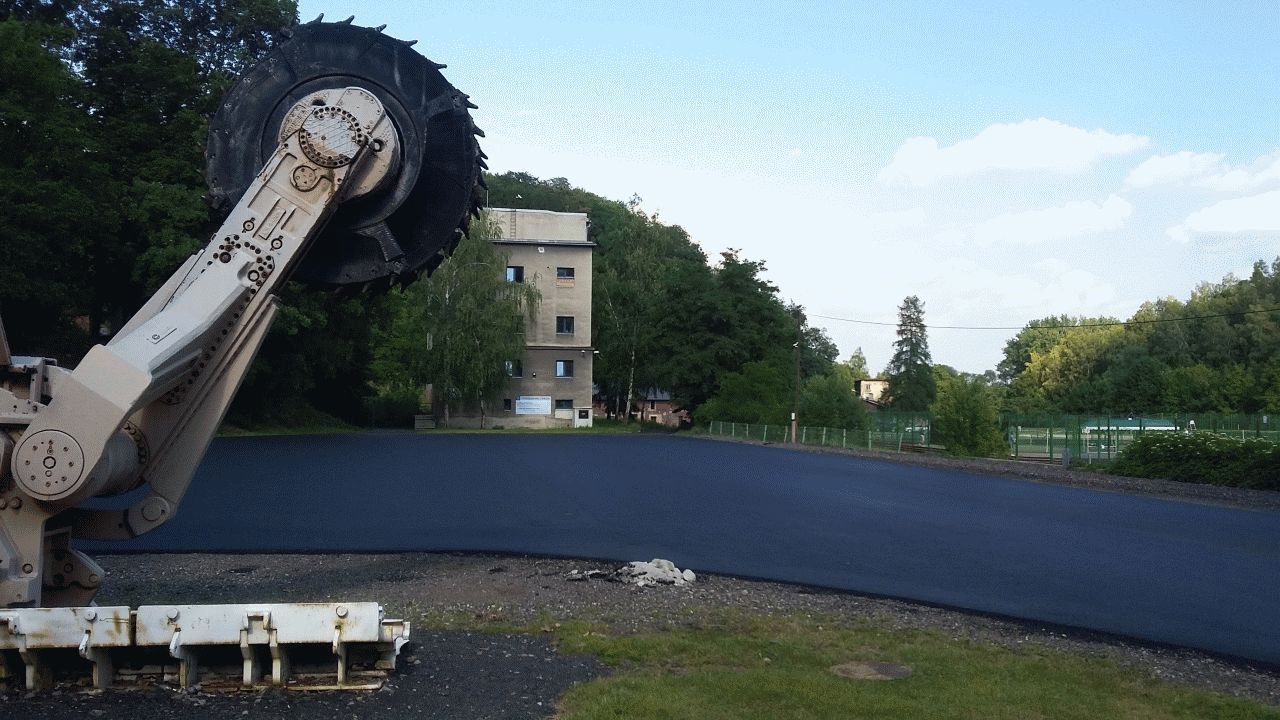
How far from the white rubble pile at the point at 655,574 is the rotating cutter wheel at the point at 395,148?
178 inches

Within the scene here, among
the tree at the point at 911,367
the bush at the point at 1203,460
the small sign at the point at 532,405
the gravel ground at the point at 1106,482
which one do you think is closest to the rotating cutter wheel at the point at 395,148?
the gravel ground at the point at 1106,482

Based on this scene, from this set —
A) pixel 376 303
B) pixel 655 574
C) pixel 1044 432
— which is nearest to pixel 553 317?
pixel 376 303

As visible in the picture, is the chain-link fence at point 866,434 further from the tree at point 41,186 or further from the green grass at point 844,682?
the green grass at point 844,682

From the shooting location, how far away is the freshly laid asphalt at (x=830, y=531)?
1282 cm

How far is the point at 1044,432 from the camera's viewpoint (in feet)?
192

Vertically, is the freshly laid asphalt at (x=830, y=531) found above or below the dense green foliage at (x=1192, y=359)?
below

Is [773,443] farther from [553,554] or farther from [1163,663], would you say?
[1163,663]

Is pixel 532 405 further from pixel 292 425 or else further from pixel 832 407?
pixel 832 407

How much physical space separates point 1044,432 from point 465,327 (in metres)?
32.6

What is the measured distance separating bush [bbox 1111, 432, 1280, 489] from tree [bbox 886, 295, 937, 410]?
68.6 metres

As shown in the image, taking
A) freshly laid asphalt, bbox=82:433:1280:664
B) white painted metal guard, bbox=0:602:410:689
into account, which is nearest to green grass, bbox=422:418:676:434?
freshly laid asphalt, bbox=82:433:1280:664

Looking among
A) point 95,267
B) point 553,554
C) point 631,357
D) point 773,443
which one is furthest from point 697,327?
point 553,554

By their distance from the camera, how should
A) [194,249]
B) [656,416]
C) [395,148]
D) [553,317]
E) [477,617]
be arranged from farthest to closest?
1. [656,416]
2. [553,317]
3. [194,249]
4. [477,617]
5. [395,148]

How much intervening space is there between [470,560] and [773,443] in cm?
4174
